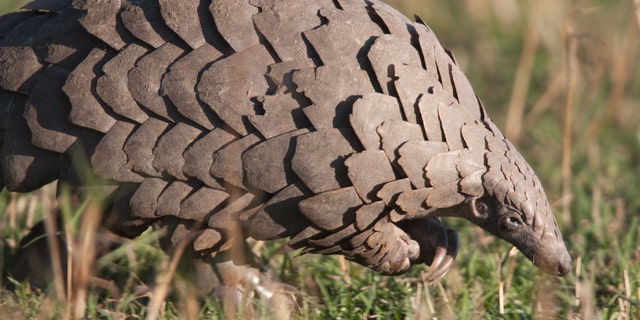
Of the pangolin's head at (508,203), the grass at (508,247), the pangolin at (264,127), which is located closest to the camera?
the pangolin at (264,127)

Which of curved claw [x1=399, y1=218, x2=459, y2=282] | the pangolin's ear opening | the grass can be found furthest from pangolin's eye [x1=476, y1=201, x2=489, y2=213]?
the grass

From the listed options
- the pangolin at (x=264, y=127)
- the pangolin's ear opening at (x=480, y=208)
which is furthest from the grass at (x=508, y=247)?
the pangolin's ear opening at (x=480, y=208)

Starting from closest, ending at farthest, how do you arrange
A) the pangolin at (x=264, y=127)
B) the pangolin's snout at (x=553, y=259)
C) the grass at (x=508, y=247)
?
the pangolin at (x=264, y=127), the pangolin's snout at (x=553, y=259), the grass at (x=508, y=247)

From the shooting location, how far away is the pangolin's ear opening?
9.44 ft

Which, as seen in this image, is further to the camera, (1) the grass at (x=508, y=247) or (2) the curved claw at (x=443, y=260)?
(1) the grass at (x=508, y=247)

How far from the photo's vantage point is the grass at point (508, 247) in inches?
124

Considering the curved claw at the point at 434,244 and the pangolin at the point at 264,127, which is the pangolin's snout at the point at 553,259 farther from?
the curved claw at the point at 434,244

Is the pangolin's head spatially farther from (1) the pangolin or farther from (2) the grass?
(2) the grass

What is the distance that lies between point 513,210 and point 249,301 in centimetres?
93

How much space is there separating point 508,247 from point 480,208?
3.53 ft

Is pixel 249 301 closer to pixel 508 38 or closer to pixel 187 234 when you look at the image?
pixel 187 234

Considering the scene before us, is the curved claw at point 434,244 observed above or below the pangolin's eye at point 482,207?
below

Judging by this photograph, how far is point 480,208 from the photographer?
289 centimetres

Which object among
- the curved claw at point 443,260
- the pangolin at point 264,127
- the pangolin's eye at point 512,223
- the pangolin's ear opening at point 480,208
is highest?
the pangolin at point 264,127
